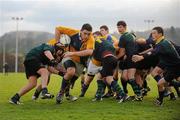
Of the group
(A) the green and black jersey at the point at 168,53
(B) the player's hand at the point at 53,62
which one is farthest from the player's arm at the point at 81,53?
(A) the green and black jersey at the point at 168,53

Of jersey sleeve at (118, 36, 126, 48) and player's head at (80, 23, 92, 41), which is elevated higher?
player's head at (80, 23, 92, 41)

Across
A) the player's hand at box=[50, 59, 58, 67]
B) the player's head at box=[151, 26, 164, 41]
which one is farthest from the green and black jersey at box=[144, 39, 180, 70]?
the player's hand at box=[50, 59, 58, 67]

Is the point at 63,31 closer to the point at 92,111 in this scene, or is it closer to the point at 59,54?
the point at 59,54

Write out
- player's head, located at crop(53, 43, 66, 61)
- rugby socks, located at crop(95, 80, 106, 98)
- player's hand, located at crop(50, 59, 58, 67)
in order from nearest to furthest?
1. player's hand, located at crop(50, 59, 58, 67)
2. player's head, located at crop(53, 43, 66, 61)
3. rugby socks, located at crop(95, 80, 106, 98)

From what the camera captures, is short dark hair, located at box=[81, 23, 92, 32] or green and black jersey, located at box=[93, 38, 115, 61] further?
green and black jersey, located at box=[93, 38, 115, 61]

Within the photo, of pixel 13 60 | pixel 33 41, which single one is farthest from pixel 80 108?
pixel 33 41

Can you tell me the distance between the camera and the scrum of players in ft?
29.9

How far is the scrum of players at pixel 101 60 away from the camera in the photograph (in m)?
9.12

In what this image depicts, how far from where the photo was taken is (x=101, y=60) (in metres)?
10.1

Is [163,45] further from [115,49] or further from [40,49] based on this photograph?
[40,49]

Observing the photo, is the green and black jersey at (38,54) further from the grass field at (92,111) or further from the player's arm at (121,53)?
the player's arm at (121,53)

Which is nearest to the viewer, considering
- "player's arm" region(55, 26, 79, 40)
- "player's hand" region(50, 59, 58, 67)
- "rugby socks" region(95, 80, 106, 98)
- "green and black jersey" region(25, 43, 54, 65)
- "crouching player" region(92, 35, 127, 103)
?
"player's hand" region(50, 59, 58, 67)

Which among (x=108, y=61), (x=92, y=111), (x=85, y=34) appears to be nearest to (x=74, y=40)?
(x=85, y=34)

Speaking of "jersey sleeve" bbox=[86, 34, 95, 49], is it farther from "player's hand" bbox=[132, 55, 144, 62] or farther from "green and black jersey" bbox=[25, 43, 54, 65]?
"player's hand" bbox=[132, 55, 144, 62]
